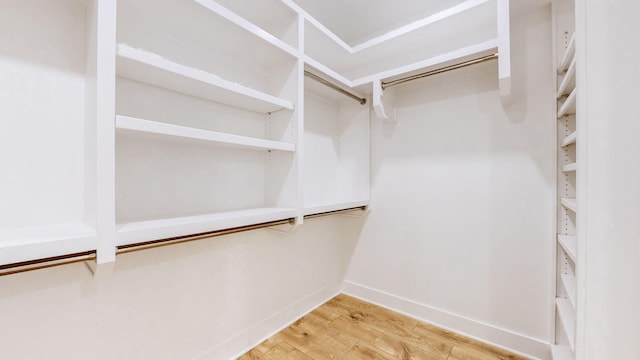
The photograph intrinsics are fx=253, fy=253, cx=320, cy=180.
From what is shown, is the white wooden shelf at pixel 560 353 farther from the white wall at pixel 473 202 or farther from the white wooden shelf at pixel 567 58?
the white wooden shelf at pixel 567 58

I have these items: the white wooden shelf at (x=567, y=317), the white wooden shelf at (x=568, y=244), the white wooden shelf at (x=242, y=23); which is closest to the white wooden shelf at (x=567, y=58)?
the white wooden shelf at (x=568, y=244)

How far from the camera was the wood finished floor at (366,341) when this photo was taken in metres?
1.54

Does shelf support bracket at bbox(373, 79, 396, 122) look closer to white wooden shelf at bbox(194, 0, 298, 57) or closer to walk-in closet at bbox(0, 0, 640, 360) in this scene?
walk-in closet at bbox(0, 0, 640, 360)

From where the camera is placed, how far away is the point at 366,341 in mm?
1661

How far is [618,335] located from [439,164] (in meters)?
1.29

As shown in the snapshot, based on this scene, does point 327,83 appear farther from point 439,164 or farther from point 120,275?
point 120,275

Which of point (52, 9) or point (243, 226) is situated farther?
point (243, 226)

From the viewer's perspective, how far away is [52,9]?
92 centimetres

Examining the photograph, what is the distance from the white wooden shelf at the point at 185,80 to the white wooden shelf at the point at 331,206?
2.05 feet

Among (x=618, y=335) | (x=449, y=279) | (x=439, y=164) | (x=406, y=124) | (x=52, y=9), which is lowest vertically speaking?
(x=449, y=279)

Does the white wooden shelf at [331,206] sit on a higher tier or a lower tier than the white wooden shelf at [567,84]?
lower

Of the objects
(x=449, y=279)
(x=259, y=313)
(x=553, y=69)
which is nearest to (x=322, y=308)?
(x=259, y=313)

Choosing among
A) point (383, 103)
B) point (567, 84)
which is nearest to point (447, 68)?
point (383, 103)

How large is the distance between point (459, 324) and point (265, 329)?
134 cm
